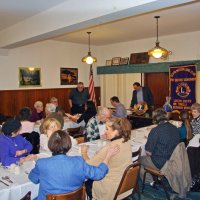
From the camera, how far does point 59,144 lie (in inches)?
89.0

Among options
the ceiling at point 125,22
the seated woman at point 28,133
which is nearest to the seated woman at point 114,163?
the seated woman at point 28,133

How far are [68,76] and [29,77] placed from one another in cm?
154

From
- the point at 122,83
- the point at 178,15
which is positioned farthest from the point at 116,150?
the point at 122,83

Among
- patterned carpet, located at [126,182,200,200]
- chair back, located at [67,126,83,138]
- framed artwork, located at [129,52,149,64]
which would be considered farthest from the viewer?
framed artwork, located at [129,52,149,64]

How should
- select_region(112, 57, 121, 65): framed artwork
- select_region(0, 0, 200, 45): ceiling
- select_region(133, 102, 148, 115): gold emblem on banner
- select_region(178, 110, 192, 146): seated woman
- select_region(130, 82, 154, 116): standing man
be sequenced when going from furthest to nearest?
select_region(112, 57, 121, 65): framed artwork
select_region(130, 82, 154, 116): standing man
select_region(133, 102, 148, 115): gold emblem on banner
select_region(0, 0, 200, 45): ceiling
select_region(178, 110, 192, 146): seated woman

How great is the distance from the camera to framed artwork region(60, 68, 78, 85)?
9.61m

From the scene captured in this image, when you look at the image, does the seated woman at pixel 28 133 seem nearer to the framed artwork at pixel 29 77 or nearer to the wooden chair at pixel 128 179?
the wooden chair at pixel 128 179

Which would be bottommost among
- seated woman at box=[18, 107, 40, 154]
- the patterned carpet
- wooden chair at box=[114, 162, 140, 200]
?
the patterned carpet

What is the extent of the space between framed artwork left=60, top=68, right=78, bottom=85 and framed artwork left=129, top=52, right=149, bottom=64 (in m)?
2.14

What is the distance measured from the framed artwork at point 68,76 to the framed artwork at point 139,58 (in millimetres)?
2143

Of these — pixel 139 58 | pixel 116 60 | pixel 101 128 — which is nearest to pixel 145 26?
pixel 139 58

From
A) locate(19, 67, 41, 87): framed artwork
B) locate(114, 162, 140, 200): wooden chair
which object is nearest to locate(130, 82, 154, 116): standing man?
locate(19, 67, 41, 87): framed artwork

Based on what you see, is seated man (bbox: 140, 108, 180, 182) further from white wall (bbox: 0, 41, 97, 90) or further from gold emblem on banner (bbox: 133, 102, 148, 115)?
white wall (bbox: 0, 41, 97, 90)

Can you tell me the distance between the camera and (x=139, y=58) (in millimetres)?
9180
